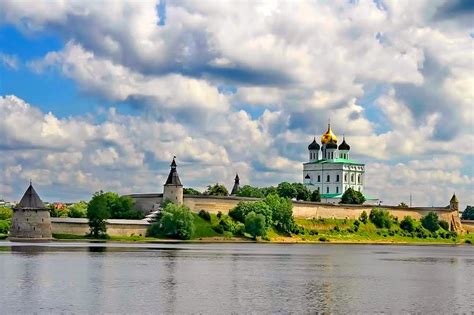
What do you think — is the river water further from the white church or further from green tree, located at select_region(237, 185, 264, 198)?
the white church

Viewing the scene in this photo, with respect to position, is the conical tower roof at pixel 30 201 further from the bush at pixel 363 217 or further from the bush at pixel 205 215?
the bush at pixel 363 217

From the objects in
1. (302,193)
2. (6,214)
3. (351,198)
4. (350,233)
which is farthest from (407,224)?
(6,214)

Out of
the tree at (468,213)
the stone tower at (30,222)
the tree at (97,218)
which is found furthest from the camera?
the tree at (468,213)

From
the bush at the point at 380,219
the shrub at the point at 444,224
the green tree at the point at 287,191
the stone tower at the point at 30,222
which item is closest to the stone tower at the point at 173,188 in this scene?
the stone tower at the point at 30,222

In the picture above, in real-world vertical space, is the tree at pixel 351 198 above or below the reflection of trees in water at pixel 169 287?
above

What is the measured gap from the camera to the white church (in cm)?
13950

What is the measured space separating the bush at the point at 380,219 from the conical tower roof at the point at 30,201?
2205 inches

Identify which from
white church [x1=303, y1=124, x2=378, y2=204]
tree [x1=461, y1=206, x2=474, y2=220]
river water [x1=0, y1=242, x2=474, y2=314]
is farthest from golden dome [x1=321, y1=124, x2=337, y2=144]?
river water [x1=0, y1=242, x2=474, y2=314]

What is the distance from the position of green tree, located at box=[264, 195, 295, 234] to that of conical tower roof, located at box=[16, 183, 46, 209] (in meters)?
29.5

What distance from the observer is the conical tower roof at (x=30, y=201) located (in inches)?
3039

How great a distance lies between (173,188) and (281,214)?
1362cm

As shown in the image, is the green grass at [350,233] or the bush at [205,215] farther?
the green grass at [350,233]

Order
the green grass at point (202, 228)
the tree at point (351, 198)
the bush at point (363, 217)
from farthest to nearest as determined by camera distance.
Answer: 1. the tree at point (351, 198)
2. the bush at point (363, 217)
3. the green grass at point (202, 228)

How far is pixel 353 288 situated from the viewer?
35.9 m
